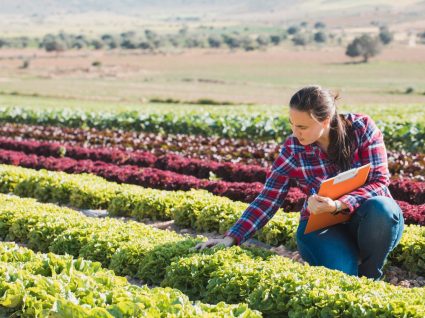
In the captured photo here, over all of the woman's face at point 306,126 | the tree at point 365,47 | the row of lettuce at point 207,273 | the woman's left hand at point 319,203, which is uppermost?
the woman's face at point 306,126

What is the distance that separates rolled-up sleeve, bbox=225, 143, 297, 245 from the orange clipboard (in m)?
0.37

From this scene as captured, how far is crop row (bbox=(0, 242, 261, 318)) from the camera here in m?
4.37

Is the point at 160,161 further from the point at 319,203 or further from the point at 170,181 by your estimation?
the point at 319,203

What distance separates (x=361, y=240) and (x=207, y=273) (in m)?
1.26

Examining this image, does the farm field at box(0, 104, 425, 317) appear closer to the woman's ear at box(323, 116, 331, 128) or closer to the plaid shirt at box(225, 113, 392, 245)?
the plaid shirt at box(225, 113, 392, 245)

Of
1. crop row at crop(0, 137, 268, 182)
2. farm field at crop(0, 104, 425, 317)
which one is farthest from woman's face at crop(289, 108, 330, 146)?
crop row at crop(0, 137, 268, 182)

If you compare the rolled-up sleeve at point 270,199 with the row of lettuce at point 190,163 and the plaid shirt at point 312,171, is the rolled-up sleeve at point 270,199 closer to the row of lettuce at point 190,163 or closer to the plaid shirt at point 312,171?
the plaid shirt at point 312,171

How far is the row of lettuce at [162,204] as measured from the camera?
7090mm

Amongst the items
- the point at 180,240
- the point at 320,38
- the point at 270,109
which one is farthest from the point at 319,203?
the point at 320,38

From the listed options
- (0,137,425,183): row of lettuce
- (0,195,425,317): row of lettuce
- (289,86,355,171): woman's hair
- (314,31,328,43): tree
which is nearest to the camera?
(0,195,425,317): row of lettuce

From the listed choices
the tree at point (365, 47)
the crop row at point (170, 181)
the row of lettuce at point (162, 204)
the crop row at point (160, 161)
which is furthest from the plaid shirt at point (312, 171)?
the tree at point (365, 47)

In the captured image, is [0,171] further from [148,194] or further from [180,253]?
[180,253]

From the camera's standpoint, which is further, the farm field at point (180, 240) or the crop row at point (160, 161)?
the crop row at point (160, 161)

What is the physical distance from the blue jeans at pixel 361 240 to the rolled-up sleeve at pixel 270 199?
1.04ft
